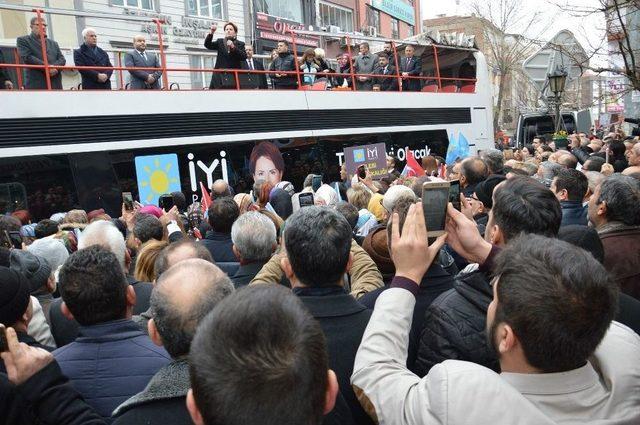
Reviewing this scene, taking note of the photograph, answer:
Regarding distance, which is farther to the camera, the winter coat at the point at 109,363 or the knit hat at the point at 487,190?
the knit hat at the point at 487,190

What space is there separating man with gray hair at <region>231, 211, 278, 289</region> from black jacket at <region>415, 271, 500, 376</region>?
168cm

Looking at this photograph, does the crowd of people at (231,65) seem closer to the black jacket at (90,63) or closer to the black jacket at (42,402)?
the black jacket at (90,63)

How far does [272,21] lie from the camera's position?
23.5 m

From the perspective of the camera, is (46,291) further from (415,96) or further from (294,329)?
(415,96)

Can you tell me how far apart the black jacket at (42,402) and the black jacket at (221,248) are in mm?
2670

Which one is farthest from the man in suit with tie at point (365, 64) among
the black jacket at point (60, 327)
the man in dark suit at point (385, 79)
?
the black jacket at point (60, 327)

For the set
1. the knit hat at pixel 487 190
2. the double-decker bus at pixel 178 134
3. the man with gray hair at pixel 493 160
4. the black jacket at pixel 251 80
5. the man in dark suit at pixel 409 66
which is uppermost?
the man in dark suit at pixel 409 66

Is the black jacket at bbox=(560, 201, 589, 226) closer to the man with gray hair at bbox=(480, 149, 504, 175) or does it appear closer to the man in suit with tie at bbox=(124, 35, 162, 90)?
the man with gray hair at bbox=(480, 149, 504, 175)

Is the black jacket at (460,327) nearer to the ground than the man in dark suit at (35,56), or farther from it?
nearer to the ground

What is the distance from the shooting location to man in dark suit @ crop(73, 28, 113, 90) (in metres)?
8.55

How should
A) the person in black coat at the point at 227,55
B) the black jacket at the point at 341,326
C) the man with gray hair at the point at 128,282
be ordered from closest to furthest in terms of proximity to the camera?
1. the black jacket at the point at 341,326
2. the man with gray hair at the point at 128,282
3. the person in black coat at the point at 227,55

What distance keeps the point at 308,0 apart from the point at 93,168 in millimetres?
21319

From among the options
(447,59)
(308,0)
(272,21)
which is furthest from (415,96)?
(308,0)

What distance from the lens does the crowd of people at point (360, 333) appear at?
120 cm
